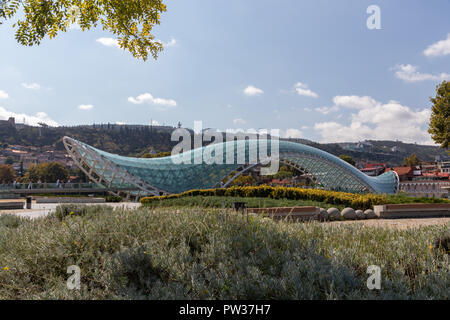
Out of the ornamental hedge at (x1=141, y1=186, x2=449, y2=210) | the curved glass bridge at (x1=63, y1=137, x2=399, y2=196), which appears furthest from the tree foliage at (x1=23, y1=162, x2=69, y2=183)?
the ornamental hedge at (x1=141, y1=186, x2=449, y2=210)

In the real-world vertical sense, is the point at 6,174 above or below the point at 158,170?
below

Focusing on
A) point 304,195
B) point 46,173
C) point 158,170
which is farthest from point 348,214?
point 46,173

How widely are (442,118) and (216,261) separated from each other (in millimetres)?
25360

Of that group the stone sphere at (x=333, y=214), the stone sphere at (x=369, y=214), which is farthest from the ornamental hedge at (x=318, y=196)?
the stone sphere at (x=333, y=214)

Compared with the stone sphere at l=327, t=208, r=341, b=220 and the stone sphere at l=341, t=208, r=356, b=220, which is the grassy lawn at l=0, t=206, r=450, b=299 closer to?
the stone sphere at l=327, t=208, r=341, b=220

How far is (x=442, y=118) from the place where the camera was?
23.7 metres

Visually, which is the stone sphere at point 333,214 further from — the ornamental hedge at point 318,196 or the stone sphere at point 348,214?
the ornamental hedge at point 318,196

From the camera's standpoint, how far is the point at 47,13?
25.1 feet

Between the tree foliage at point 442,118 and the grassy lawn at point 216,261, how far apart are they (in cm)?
2189

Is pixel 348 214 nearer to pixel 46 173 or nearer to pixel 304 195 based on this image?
pixel 304 195

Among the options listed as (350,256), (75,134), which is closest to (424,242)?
(350,256)

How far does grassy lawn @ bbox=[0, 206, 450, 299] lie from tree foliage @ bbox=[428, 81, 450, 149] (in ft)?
71.8
